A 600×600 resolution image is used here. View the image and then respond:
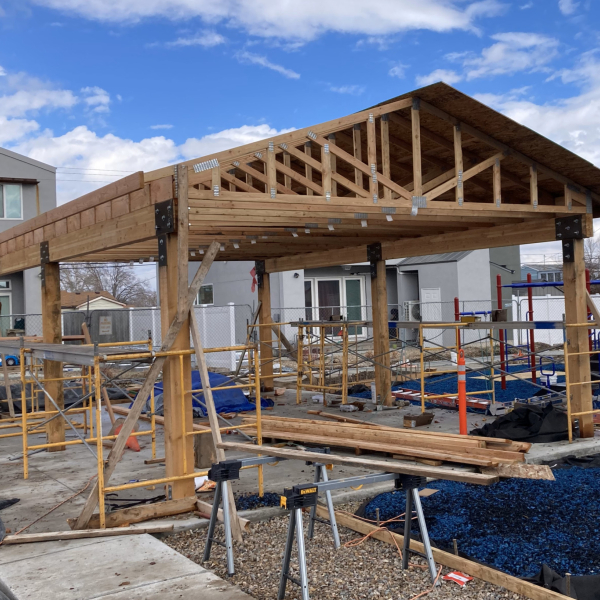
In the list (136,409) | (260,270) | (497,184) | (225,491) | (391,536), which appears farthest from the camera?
(260,270)

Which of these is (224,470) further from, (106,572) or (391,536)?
(391,536)

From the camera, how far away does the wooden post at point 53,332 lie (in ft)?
37.0

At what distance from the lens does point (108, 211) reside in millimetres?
8742

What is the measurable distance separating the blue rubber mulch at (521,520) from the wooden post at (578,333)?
229 cm

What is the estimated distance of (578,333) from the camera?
11023 mm

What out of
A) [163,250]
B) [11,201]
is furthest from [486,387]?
[11,201]

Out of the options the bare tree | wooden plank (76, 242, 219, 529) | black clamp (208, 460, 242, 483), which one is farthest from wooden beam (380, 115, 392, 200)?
the bare tree

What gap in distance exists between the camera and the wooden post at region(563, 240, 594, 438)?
36.0 ft

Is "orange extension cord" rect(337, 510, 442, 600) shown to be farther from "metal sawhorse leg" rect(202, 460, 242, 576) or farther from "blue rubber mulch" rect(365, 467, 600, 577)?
"metal sawhorse leg" rect(202, 460, 242, 576)

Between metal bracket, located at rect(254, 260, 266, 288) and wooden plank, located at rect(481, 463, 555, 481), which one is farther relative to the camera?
metal bracket, located at rect(254, 260, 266, 288)

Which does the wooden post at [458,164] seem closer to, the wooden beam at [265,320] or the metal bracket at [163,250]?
the metal bracket at [163,250]

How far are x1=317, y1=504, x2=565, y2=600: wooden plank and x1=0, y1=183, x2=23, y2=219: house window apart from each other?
88.1 feet

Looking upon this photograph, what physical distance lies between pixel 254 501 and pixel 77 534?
6.97 feet

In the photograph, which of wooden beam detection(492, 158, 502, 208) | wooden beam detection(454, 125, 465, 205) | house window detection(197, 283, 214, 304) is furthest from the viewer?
house window detection(197, 283, 214, 304)
